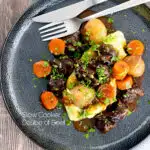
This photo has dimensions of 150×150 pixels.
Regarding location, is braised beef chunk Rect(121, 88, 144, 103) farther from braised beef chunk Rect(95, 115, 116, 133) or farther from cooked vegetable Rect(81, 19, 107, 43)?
cooked vegetable Rect(81, 19, 107, 43)

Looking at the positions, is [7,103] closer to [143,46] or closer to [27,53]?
[27,53]

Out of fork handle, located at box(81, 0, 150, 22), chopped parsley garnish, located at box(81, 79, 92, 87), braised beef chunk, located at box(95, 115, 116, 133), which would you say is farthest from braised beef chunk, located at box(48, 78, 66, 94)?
fork handle, located at box(81, 0, 150, 22)

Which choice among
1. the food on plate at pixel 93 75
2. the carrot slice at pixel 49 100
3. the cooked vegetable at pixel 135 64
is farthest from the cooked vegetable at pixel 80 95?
the cooked vegetable at pixel 135 64

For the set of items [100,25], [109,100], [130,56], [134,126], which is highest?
[100,25]

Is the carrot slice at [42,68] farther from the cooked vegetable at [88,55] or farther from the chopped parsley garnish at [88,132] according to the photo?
the chopped parsley garnish at [88,132]

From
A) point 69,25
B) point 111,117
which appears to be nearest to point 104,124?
point 111,117

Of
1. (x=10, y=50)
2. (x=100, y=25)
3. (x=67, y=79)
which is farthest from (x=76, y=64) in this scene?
(x=10, y=50)

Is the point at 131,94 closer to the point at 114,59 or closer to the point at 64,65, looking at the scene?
the point at 114,59

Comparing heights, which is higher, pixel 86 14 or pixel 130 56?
pixel 86 14
